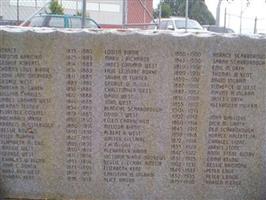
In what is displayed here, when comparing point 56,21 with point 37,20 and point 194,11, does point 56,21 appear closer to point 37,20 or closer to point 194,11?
point 37,20

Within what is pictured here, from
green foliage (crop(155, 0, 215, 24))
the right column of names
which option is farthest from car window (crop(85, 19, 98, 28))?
green foliage (crop(155, 0, 215, 24))

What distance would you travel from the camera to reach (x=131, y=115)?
4.43m

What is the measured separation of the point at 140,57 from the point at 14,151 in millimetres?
1490

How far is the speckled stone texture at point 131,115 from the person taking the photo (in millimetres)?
4348

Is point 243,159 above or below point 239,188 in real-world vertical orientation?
above

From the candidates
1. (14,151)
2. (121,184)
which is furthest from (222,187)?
(14,151)

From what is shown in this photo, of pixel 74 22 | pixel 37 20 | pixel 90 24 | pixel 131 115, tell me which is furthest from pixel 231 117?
pixel 37 20

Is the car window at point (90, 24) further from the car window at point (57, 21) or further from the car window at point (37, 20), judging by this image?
the car window at point (37, 20)

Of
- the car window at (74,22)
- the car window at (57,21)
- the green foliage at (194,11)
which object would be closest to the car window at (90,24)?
the car window at (74,22)

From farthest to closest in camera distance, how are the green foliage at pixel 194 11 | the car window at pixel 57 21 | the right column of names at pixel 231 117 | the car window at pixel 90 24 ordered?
the green foliage at pixel 194 11, the car window at pixel 57 21, the car window at pixel 90 24, the right column of names at pixel 231 117

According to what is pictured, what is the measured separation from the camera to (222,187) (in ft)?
14.9

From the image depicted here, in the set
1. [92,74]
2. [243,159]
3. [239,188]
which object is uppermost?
[92,74]

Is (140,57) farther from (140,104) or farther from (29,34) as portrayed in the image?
(29,34)

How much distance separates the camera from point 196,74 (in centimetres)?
436
